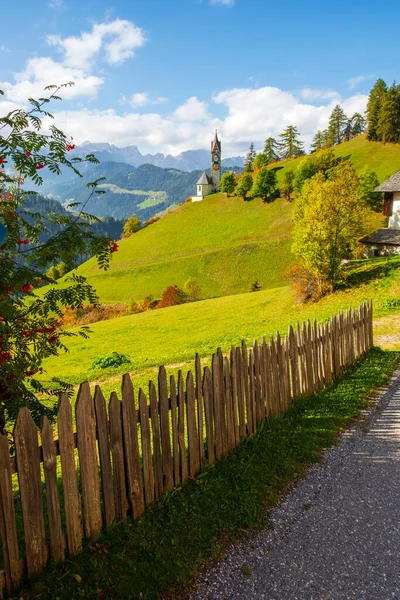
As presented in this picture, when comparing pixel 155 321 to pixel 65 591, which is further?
pixel 155 321

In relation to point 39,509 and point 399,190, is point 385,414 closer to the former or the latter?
point 39,509

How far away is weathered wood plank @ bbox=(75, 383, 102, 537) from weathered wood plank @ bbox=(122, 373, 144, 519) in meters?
0.45

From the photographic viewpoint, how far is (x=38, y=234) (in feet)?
16.6

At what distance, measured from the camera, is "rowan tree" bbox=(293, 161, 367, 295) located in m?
28.1

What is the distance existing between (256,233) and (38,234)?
83.0 m

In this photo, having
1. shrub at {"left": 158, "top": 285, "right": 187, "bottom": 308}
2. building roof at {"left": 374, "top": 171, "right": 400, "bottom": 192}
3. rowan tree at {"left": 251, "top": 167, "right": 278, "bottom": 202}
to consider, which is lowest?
shrub at {"left": 158, "top": 285, "right": 187, "bottom": 308}

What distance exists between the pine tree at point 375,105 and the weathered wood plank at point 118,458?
4482 inches

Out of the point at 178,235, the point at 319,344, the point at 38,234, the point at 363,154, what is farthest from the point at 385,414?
the point at 363,154

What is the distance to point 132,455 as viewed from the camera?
197 inches

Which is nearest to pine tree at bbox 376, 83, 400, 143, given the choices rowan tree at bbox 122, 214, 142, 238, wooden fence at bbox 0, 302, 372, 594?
rowan tree at bbox 122, 214, 142, 238

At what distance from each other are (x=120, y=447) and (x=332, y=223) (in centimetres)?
2650

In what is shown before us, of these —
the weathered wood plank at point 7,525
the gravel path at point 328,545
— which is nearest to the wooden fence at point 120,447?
the weathered wood plank at point 7,525

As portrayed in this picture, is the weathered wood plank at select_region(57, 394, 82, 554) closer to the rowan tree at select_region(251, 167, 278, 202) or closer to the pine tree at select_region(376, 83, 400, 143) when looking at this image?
the rowan tree at select_region(251, 167, 278, 202)

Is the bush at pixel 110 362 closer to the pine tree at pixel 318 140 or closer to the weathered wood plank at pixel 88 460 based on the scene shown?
the weathered wood plank at pixel 88 460
